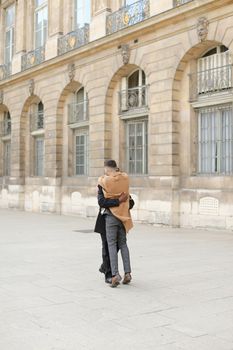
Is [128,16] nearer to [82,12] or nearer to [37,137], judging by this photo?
[82,12]

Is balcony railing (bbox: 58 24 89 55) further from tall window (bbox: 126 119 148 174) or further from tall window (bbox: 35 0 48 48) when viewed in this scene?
tall window (bbox: 126 119 148 174)

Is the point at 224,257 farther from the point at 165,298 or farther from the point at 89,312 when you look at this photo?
the point at 89,312

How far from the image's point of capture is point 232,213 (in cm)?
1310

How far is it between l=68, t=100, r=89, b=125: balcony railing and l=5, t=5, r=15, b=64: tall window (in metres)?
6.64

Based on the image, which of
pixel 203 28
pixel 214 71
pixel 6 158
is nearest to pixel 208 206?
pixel 214 71

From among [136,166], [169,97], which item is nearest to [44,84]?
[136,166]

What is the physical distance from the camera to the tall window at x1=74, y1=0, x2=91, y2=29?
19.4 metres

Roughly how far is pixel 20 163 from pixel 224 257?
51.0ft

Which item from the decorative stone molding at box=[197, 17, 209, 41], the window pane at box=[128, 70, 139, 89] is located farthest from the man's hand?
the window pane at box=[128, 70, 139, 89]

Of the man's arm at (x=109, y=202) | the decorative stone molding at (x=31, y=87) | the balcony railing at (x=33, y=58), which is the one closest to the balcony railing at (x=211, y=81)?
the man's arm at (x=109, y=202)

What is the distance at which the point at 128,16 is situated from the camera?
16.8m

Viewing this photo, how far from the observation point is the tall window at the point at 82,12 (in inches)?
764

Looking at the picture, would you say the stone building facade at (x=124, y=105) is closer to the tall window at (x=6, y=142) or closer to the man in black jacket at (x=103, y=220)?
the tall window at (x=6, y=142)

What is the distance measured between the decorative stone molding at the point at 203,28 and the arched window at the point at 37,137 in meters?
10.1
